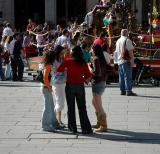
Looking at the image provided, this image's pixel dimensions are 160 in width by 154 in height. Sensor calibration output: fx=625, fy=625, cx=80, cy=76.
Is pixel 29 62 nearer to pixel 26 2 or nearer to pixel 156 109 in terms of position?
pixel 156 109

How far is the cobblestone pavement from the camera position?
10.9m

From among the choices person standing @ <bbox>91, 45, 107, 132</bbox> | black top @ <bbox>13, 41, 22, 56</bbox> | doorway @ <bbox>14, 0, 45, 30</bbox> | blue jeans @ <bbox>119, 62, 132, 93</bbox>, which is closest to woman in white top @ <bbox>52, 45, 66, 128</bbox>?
person standing @ <bbox>91, 45, 107, 132</bbox>

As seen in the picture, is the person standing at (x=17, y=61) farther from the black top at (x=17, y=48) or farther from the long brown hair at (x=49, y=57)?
the long brown hair at (x=49, y=57)

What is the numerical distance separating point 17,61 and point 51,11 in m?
20.5

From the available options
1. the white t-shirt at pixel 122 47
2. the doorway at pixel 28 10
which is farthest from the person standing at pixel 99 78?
the doorway at pixel 28 10

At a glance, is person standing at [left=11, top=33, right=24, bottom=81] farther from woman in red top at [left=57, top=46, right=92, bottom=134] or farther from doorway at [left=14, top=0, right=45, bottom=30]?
doorway at [left=14, top=0, right=45, bottom=30]

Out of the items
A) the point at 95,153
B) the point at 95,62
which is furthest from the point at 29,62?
the point at 95,153

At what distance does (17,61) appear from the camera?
21875mm

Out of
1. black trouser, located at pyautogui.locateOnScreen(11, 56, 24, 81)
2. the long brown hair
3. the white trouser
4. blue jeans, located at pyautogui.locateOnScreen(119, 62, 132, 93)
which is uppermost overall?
the long brown hair

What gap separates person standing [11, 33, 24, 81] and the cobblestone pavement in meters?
3.70

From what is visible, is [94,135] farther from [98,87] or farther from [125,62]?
[125,62]

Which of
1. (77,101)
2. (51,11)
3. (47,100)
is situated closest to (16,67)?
(47,100)

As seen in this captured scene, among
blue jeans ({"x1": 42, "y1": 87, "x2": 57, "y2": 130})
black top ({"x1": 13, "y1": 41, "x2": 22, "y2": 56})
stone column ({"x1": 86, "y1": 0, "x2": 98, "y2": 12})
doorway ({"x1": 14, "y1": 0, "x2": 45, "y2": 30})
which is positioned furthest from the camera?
doorway ({"x1": 14, "y1": 0, "x2": 45, "y2": 30})

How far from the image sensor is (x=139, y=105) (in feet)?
51.4
